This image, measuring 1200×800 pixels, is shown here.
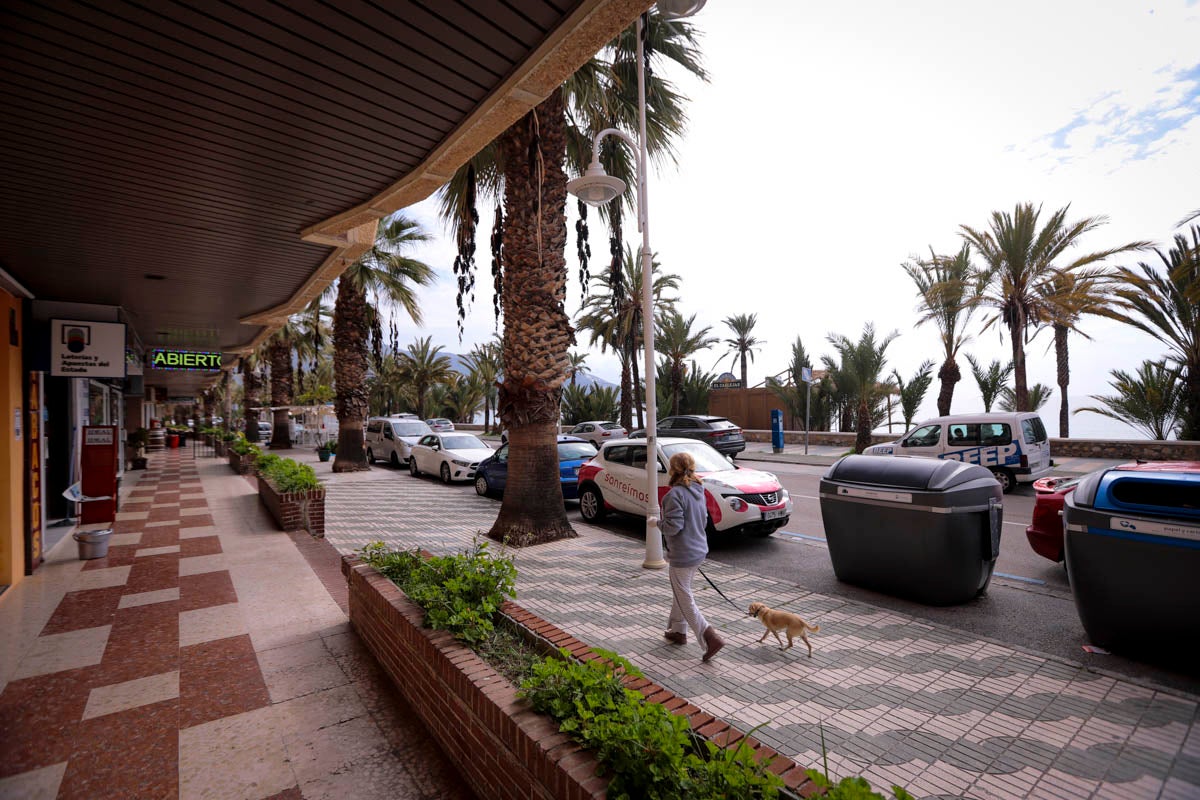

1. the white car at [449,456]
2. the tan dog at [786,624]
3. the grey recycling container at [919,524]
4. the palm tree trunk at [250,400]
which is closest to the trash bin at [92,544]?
the tan dog at [786,624]

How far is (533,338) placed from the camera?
8453mm

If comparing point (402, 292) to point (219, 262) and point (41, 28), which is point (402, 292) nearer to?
point (219, 262)

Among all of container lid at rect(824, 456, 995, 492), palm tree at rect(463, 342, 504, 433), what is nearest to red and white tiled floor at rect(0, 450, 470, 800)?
container lid at rect(824, 456, 995, 492)

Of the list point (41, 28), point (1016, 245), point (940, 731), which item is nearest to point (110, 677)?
point (41, 28)

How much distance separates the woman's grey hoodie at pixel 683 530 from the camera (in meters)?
4.59

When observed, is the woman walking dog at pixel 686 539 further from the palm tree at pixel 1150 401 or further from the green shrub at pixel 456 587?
the palm tree at pixel 1150 401

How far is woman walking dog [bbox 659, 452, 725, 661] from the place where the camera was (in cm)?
455

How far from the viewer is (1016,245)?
61.9ft

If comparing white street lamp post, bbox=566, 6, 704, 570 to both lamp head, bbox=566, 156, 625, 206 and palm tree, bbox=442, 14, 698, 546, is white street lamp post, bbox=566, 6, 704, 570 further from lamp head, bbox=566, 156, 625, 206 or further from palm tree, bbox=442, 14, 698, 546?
palm tree, bbox=442, 14, 698, 546

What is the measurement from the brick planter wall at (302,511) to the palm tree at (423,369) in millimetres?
40005

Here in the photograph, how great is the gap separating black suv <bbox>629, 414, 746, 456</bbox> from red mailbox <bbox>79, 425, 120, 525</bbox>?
15.1m

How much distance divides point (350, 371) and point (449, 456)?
5631mm

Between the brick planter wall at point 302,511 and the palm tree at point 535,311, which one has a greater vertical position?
the palm tree at point 535,311

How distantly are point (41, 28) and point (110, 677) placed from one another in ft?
13.8
